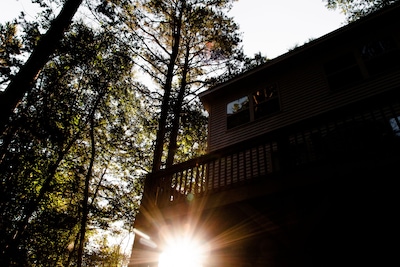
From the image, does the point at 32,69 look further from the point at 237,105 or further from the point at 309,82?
the point at 309,82

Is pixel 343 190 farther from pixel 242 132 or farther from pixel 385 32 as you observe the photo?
pixel 385 32

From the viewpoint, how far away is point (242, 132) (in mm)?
9969

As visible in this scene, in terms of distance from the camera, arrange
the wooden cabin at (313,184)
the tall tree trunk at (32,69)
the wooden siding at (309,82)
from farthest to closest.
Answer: the wooden siding at (309,82)
the tall tree trunk at (32,69)
the wooden cabin at (313,184)

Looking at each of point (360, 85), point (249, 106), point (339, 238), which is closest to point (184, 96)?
point (249, 106)

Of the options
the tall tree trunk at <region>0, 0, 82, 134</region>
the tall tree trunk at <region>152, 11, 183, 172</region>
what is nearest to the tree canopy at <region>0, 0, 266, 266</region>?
the tall tree trunk at <region>152, 11, 183, 172</region>

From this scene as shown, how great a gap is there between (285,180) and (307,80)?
20.0 ft

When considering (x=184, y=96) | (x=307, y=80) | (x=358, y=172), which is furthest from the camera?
(x=184, y=96)

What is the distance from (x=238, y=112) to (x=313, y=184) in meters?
6.65

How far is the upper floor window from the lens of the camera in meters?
10.1

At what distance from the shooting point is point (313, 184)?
438 centimetres

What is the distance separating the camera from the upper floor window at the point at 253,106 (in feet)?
33.0

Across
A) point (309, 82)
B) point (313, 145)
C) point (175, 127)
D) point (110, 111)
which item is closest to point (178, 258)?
point (313, 145)

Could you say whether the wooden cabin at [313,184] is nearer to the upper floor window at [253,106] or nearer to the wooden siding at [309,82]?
the wooden siding at [309,82]

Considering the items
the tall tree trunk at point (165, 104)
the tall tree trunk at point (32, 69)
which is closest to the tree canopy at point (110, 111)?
the tall tree trunk at point (165, 104)
